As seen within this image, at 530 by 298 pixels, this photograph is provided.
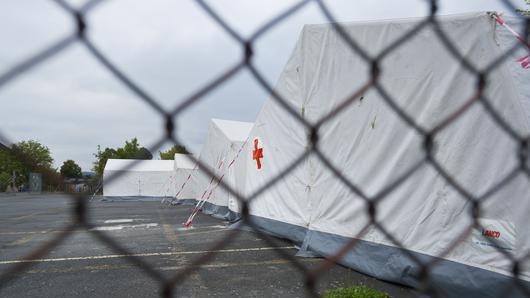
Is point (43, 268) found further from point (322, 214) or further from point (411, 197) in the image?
point (411, 197)

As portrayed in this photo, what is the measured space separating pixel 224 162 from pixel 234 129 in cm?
144

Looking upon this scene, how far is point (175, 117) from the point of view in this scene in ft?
2.78

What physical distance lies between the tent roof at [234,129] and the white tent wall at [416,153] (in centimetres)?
475

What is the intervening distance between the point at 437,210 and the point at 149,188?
20127 millimetres

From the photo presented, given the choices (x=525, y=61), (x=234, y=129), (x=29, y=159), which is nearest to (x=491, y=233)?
(x=525, y=61)

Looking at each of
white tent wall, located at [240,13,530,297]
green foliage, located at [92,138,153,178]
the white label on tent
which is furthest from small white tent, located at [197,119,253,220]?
green foliage, located at [92,138,153,178]

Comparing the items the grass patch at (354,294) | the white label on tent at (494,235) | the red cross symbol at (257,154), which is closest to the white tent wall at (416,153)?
the white label on tent at (494,235)

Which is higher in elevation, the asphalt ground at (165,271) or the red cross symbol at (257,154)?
the red cross symbol at (257,154)

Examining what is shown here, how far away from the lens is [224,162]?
1025 centimetres

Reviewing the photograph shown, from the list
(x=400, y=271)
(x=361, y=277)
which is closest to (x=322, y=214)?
(x=361, y=277)

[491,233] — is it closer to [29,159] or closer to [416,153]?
[416,153]

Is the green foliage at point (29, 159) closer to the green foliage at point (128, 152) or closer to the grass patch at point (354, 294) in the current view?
the green foliage at point (128, 152)

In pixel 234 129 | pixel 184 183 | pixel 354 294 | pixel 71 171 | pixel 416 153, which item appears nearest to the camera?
pixel 71 171

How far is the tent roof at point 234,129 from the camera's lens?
10539mm
